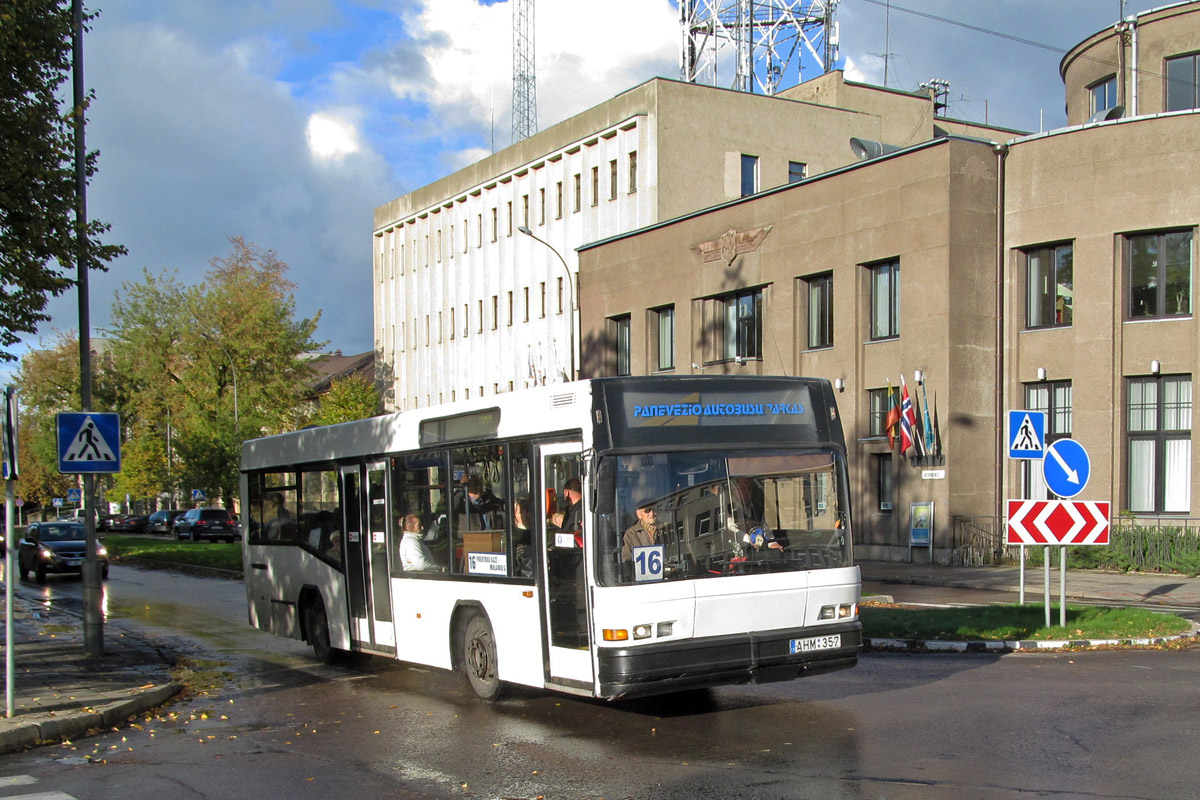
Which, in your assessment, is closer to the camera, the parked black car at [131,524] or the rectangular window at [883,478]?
the rectangular window at [883,478]

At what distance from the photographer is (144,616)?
21422 millimetres

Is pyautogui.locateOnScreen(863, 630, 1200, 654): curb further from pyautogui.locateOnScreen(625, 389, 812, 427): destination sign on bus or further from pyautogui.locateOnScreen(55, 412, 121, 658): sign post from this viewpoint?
pyautogui.locateOnScreen(55, 412, 121, 658): sign post

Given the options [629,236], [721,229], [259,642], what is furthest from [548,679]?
[629,236]

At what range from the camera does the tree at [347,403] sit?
59625mm

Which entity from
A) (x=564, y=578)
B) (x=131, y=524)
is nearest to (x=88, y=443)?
(x=564, y=578)

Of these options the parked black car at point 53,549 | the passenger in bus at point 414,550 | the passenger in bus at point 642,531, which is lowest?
the parked black car at point 53,549

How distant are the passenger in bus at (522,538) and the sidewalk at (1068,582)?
12.7 meters

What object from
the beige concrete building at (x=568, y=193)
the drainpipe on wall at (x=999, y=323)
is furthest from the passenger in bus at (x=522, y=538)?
the beige concrete building at (x=568, y=193)

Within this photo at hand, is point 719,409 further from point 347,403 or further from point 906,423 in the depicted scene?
point 347,403

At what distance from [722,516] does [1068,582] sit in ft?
55.4

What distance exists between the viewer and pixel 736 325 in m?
36.7

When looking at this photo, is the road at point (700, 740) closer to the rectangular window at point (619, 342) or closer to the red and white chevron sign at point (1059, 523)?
the red and white chevron sign at point (1059, 523)

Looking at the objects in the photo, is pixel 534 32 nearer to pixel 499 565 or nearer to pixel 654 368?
pixel 654 368

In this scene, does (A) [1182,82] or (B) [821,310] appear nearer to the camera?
(B) [821,310]
